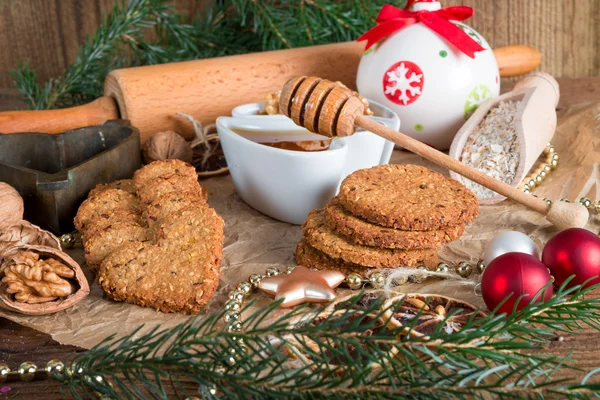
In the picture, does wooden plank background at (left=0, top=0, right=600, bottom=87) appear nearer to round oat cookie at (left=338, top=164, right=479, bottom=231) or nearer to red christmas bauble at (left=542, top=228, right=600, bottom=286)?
round oat cookie at (left=338, top=164, right=479, bottom=231)

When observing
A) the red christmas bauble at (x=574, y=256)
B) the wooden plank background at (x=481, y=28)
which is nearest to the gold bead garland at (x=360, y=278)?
the red christmas bauble at (x=574, y=256)

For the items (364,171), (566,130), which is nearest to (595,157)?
(566,130)

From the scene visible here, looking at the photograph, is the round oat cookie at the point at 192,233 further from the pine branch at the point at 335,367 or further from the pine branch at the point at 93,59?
the pine branch at the point at 93,59

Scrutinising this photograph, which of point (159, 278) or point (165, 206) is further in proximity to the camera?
point (165, 206)

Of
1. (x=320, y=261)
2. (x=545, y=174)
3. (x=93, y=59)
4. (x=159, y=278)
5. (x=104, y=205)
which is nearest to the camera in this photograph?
(x=159, y=278)

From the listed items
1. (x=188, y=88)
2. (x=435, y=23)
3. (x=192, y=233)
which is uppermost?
(x=435, y=23)

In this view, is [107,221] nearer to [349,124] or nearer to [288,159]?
[288,159]

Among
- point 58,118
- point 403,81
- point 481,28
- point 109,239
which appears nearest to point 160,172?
point 109,239
